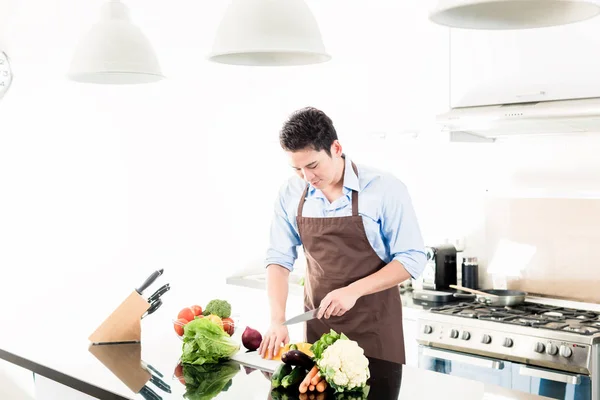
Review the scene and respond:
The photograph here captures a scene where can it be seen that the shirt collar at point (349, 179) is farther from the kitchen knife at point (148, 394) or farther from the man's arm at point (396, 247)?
the kitchen knife at point (148, 394)

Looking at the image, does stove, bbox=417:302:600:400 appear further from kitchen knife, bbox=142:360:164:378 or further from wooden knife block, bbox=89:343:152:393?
kitchen knife, bbox=142:360:164:378

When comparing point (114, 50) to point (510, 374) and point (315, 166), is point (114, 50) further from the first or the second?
point (510, 374)

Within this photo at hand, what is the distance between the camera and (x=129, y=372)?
2438mm

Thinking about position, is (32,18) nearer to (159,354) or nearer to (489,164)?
(159,354)

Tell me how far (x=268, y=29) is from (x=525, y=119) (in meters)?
1.90

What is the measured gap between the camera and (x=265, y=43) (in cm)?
209

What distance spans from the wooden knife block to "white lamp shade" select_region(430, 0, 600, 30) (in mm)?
1357

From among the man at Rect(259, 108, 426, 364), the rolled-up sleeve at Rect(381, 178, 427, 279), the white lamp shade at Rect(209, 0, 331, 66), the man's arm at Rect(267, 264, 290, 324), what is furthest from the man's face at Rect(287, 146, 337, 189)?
the white lamp shade at Rect(209, 0, 331, 66)

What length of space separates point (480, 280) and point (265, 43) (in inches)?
107

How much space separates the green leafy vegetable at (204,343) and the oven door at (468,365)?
1.51 m

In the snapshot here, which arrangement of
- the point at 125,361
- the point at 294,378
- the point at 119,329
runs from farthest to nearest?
1. the point at 119,329
2. the point at 125,361
3. the point at 294,378

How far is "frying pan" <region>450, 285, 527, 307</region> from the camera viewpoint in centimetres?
395

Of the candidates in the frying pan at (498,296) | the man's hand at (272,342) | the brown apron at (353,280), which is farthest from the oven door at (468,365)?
the man's hand at (272,342)

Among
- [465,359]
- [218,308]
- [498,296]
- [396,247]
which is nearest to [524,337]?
[465,359]
